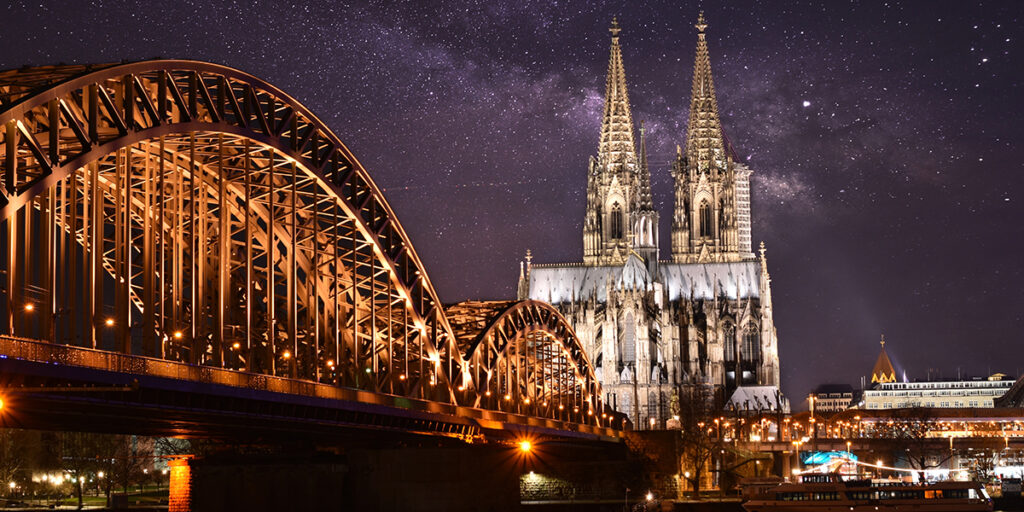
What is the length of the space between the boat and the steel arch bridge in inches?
810

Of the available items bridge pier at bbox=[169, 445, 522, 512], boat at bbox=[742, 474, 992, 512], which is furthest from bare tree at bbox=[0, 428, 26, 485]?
boat at bbox=[742, 474, 992, 512]

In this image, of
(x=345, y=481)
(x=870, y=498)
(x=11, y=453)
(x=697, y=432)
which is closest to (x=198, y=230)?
(x=345, y=481)

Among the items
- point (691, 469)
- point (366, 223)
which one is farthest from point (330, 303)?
point (691, 469)

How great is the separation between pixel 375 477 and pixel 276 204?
69.3ft

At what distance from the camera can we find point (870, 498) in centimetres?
9869

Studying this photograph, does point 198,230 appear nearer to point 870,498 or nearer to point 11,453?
point 870,498

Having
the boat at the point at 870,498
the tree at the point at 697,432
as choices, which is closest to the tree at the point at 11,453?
the tree at the point at 697,432

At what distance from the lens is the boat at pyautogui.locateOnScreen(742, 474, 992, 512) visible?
97312 mm

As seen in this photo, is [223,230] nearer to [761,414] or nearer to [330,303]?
[330,303]

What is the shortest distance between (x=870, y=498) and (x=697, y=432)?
5003cm

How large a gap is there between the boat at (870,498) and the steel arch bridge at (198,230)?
20.6 m

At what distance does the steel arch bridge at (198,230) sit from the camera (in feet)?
133

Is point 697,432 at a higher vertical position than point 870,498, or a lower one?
higher

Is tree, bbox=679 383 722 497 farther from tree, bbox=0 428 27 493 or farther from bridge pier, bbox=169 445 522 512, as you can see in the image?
tree, bbox=0 428 27 493
